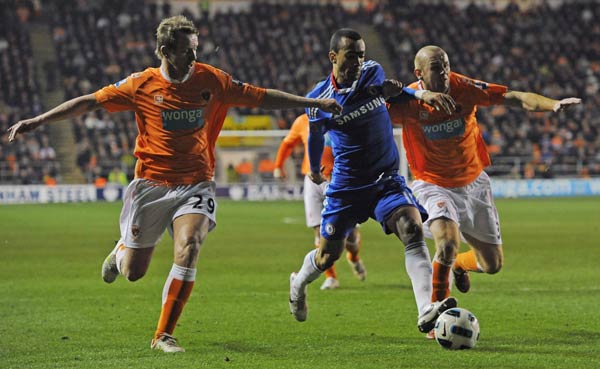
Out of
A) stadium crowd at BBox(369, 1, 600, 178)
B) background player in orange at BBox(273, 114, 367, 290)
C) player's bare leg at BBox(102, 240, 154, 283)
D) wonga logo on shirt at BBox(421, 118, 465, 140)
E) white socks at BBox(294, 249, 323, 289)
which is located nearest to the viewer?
player's bare leg at BBox(102, 240, 154, 283)

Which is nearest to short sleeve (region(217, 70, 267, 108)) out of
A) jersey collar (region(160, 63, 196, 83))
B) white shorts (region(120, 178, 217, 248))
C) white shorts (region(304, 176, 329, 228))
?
jersey collar (region(160, 63, 196, 83))

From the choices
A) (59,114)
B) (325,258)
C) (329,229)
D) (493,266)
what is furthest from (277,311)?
(59,114)

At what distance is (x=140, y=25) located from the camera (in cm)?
4241

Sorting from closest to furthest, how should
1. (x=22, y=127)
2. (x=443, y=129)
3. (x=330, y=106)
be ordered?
(x=22, y=127) < (x=330, y=106) < (x=443, y=129)

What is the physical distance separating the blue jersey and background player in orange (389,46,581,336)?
56cm

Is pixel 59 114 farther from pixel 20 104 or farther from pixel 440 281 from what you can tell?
pixel 20 104

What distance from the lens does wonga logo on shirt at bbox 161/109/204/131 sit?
292 inches

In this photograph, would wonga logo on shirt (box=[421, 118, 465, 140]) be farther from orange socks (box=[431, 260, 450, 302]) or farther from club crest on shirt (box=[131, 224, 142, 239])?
club crest on shirt (box=[131, 224, 142, 239])

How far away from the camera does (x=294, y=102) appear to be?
7.27 metres

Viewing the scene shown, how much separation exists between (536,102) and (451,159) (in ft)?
3.05

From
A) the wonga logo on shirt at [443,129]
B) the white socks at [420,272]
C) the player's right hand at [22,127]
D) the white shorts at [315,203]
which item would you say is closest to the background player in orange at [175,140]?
the player's right hand at [22,127]

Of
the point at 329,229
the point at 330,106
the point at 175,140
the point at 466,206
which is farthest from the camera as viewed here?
the point at 466,206

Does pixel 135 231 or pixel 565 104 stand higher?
pixel 565 104

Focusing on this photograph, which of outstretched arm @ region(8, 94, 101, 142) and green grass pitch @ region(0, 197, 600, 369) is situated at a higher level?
outstretched arm @ region(8, 94, 101, 142)
